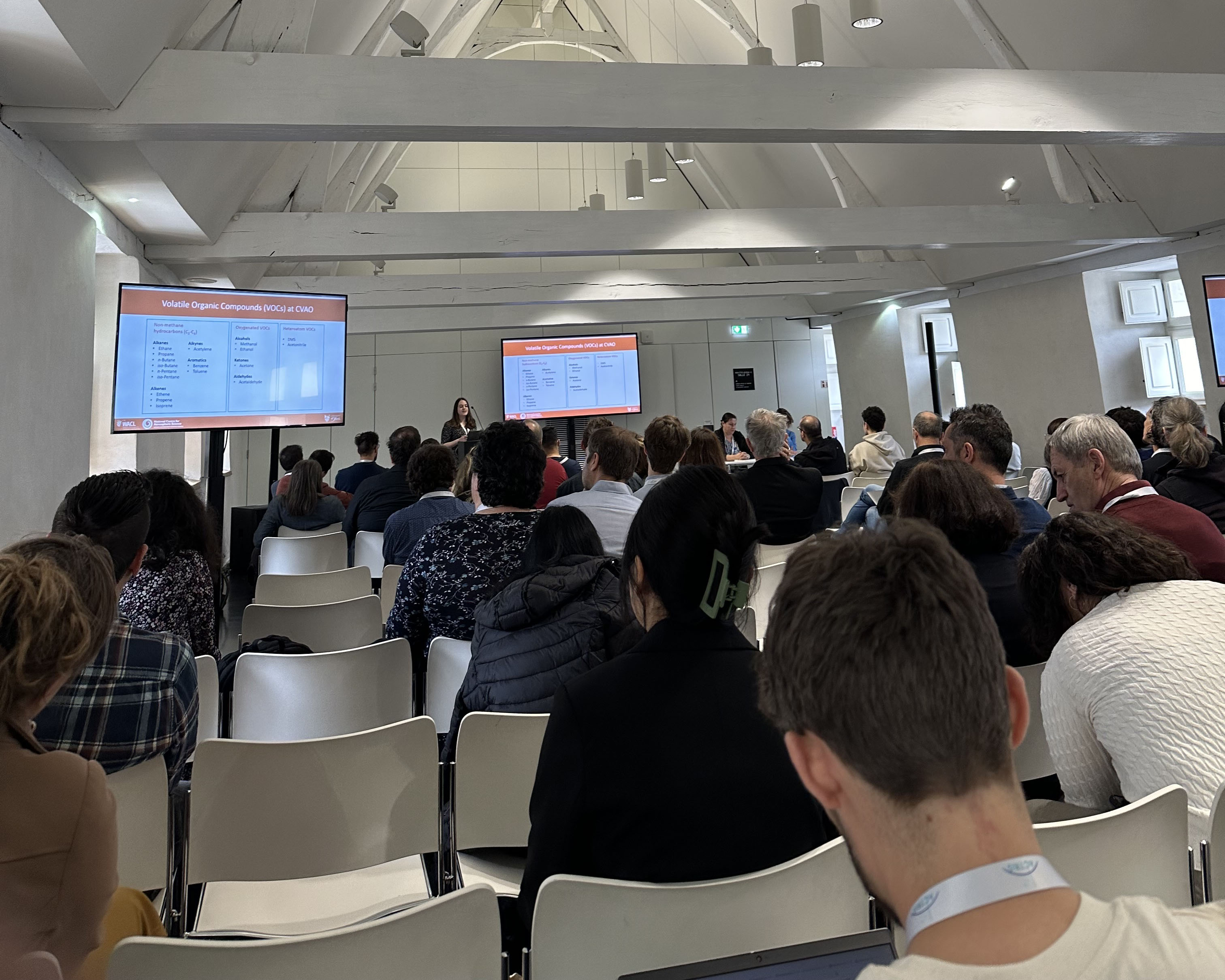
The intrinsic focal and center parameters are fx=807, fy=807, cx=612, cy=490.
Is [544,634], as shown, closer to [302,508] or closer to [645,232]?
[302,508]

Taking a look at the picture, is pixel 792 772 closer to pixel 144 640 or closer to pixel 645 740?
pixel 645 740

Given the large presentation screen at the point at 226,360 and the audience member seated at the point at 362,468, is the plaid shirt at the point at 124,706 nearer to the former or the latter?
the large presentation screen at the point at 226,360

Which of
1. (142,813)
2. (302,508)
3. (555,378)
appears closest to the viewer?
(142,813)

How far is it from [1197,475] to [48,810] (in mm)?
4075

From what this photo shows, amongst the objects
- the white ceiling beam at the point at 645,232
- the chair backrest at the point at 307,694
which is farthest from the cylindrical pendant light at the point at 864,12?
the chair backrest at the point at 307,694

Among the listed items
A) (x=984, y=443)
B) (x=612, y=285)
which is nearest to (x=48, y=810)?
(x=984, y=443)

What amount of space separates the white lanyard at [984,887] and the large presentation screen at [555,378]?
438 inches

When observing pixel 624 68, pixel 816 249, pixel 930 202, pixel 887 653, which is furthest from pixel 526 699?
pixel 930 202

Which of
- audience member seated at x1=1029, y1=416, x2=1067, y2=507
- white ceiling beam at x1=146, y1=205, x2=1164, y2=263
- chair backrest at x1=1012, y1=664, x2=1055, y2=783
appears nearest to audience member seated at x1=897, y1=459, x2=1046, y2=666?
chair backrest at x1=1012, y1=664, x2=1055, y2=783

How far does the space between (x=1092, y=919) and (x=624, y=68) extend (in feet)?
15.1

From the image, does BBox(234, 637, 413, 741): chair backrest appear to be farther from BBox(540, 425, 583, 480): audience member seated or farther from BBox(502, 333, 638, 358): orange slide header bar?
BBox(502, 333, 638, 358): orange slide header bar

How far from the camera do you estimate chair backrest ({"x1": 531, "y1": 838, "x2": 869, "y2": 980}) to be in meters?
0.98

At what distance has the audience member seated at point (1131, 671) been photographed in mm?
1356

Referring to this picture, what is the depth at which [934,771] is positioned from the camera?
Result: 57 centimetres
